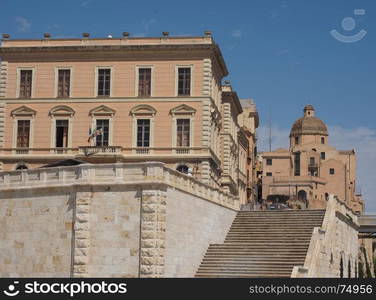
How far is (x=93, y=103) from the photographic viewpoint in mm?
56312

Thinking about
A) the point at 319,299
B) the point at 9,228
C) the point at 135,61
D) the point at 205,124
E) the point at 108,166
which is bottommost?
the point at 319,299

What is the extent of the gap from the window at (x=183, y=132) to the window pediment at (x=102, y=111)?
4906mm

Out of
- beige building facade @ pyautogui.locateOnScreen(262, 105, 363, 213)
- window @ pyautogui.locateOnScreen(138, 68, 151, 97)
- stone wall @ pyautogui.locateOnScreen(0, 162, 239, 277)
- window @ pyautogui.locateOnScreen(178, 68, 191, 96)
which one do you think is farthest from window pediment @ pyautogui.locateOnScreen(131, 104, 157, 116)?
beige building facade @ pyautogui.locateOnScreen(262, 105, 363, 213)

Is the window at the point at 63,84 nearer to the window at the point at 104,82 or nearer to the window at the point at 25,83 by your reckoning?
the window at the point at 25,83

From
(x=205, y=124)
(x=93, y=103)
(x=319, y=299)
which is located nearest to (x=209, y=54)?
(x=205, y=124)

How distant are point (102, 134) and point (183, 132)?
5.94 m

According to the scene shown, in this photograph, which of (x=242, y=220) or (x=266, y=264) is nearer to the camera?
(x=266, y=264)

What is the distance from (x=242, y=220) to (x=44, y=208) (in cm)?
1292

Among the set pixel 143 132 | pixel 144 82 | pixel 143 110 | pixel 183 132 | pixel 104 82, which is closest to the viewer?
pixel 183 132

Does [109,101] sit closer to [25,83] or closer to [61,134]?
[61,134]

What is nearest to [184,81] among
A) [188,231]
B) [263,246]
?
[263,246]

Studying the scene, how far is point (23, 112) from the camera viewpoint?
56750mm

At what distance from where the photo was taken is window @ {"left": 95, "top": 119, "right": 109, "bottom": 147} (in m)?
55.8

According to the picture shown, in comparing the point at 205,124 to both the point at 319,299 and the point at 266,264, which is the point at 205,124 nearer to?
the point at 266,264
